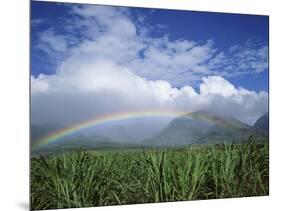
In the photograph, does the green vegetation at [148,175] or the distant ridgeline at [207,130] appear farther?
the distant ridgeline at [207,130]

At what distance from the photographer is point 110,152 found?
267 inches

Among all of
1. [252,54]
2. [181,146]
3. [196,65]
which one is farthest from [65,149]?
[252,54]

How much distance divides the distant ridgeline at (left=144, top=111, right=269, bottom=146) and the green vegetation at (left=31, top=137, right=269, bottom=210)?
10cm

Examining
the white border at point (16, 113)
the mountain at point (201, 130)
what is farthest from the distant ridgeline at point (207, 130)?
the white border at point (16, 113)

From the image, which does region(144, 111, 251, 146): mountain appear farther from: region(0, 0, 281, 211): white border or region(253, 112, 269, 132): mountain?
region(0, 0, 281, 211): white border

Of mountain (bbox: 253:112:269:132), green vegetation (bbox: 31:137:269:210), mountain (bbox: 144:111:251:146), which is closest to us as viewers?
green vegetation (bbox: 31:137:269:210)

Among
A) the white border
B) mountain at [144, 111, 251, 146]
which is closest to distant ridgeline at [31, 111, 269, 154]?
mountain at [144, 111, 251, 146]

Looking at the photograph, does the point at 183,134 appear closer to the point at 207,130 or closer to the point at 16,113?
the point at 207,130

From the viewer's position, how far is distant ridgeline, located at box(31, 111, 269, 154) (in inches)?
258

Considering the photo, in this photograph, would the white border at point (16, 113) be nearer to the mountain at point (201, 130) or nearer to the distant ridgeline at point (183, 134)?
the distant ridgeline at point (183, 134)

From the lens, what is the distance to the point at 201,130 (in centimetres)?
724

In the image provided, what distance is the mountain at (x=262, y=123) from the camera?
754 cm

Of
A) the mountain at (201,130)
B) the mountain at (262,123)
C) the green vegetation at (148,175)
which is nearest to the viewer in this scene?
the green vegetation at (148,175)

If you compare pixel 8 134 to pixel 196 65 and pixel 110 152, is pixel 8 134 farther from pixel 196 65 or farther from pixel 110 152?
pixel 196 65
